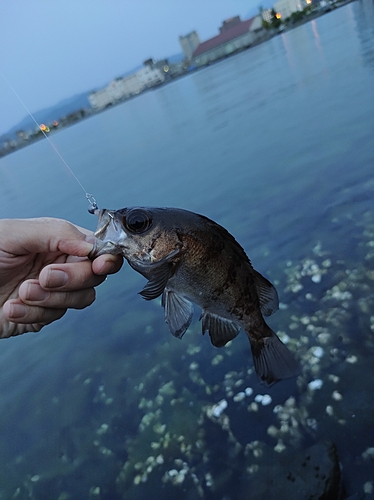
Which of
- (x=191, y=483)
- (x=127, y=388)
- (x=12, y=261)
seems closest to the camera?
(x=12, y=261)

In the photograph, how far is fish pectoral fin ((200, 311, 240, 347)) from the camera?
7.73 feet

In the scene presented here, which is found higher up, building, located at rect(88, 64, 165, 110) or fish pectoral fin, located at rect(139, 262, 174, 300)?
fish pectoral fin, located at rect(139, 262, 174, 300)

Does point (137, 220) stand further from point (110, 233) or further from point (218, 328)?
point (218, 328)

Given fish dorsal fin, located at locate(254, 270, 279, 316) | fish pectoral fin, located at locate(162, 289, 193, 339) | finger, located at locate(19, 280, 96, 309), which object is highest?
finger, located at locate(19, 280, 96, 309)

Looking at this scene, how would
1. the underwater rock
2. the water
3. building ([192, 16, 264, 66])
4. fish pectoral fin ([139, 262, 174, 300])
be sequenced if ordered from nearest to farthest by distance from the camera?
fish pectoral fin ([139, 262, 174, 300]), the underwater rock, the water, building ([192, 16, 264, 66])

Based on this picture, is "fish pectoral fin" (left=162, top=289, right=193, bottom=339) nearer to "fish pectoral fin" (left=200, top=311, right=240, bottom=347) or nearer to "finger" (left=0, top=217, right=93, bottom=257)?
"fish pectoral fin" (left=200, top=311, right=240, bottom=347)

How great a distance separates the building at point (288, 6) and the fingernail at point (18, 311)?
128086mm

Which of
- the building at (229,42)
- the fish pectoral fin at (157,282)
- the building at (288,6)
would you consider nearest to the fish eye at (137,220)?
the fish pectoral fin at (157,282)

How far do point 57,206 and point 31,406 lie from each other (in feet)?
32.7

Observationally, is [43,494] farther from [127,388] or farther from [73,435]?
[127,388]

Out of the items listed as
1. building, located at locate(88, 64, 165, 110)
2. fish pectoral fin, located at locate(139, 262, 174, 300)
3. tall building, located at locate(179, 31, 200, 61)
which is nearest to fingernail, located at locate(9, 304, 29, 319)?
fish pectoral fin, located at locate(139, 262, 174, 300)

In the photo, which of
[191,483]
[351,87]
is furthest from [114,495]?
[351,87]

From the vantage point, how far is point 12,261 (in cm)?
278

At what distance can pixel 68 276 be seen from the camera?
2.44 meters
